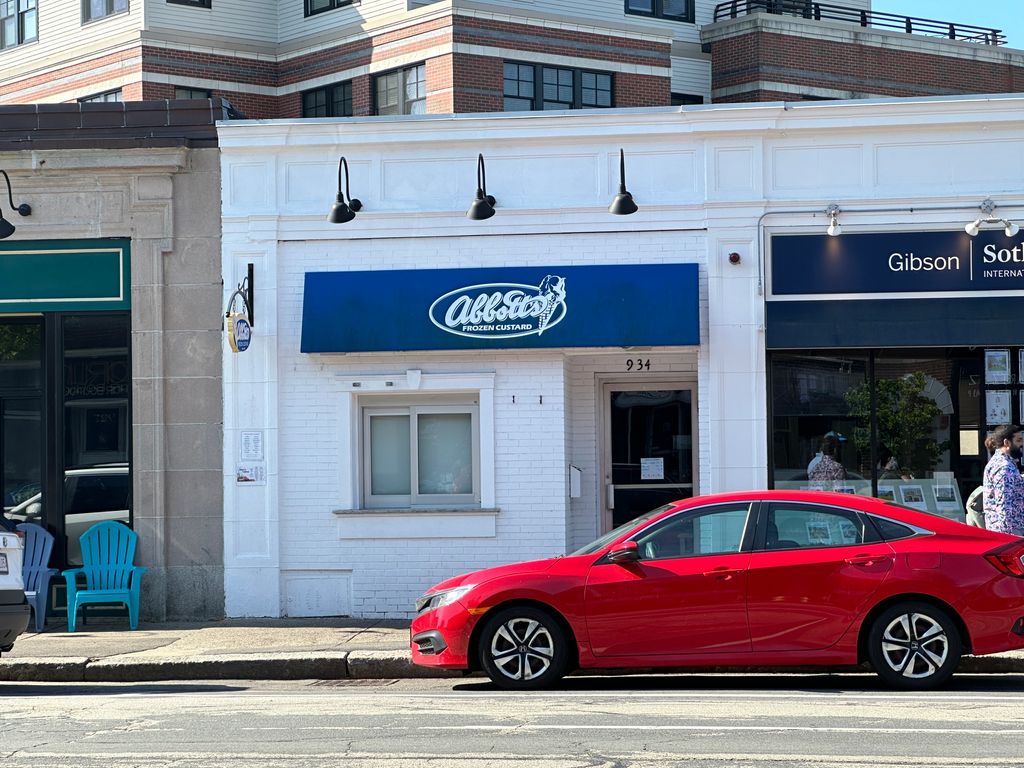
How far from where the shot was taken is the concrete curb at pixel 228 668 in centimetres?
1156

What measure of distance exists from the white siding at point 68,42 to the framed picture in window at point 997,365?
23.4 meters

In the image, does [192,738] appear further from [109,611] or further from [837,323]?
[837,323]

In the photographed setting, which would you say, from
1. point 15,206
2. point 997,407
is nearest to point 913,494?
point 997,407

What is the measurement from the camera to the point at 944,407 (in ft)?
47.7

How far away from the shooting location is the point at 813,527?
1005 cm

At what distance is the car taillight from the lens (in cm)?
968

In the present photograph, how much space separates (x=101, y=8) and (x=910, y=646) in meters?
28.9

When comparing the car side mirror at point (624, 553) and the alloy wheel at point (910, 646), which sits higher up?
the car side mirror at point (624, 553)

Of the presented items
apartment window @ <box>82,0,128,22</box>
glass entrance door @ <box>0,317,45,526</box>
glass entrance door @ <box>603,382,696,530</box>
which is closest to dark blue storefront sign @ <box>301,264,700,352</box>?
glass entrance door @ <box>603,382,696,530</box>

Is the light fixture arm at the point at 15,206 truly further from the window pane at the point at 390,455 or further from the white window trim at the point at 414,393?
the window pane at the point at 390,455

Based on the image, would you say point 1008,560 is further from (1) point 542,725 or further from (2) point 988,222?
(2) point 988,222

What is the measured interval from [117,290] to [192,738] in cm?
804

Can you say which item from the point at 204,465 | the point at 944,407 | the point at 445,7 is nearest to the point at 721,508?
the point at 944,407

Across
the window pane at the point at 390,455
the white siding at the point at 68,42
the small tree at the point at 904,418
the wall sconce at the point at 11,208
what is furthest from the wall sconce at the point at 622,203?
the white siding at the point at 68,42
